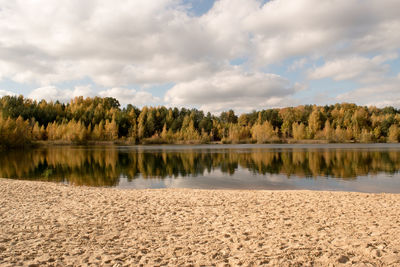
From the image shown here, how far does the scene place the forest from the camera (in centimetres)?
10862

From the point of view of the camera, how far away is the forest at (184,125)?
356ft

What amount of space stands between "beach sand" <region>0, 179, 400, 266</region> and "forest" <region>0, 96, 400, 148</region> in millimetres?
100922

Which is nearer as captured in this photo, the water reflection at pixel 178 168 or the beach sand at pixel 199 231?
the beach sand at pixel 199 231

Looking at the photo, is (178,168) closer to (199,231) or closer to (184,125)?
(199,231)

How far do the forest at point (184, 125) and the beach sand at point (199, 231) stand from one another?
331 ft

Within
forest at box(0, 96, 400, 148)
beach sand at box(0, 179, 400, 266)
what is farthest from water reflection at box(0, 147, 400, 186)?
forest at box(0, 96, 400, 148)

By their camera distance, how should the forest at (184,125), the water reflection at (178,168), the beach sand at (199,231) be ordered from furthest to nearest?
the forest at (184,125) < the water reflection at (178,168) < the beach sand at (199,231)

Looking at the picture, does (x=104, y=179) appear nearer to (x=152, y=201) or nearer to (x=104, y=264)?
(x=152, y=201)

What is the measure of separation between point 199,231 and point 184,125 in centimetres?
12054

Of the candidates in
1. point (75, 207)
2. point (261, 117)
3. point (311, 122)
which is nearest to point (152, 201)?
point (75, 207)

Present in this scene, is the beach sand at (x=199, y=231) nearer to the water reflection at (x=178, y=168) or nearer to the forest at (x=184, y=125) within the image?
the water reflection at (x=178, y=168)

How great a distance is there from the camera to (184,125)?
128 m

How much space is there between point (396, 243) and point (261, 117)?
5498 inches

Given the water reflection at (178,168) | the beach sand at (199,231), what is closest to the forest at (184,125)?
the water reflection at (178,168)
